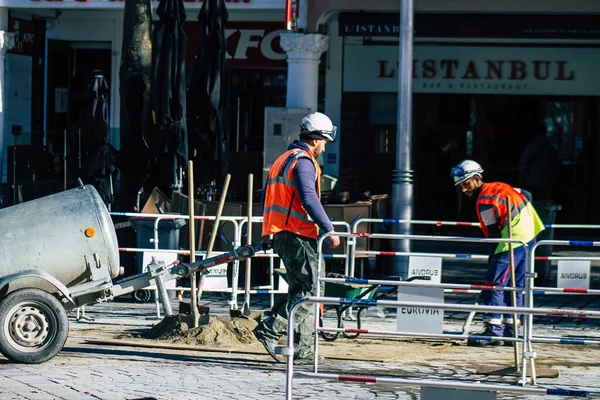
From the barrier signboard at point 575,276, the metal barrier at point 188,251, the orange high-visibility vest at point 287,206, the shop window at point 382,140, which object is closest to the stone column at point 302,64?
the shop window at point 382,140

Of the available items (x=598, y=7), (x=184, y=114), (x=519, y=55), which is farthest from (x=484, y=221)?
(x=519, y=55)

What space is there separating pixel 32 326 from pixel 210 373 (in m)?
1.47

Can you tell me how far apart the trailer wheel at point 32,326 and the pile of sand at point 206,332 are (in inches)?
47.6

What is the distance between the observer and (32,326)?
9328 millimetres

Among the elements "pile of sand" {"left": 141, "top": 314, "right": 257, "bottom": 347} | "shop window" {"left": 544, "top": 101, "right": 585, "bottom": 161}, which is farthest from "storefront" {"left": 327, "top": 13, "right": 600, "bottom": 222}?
"pile of sand" {"left": 141, "top": 314, "right": 257, "bottom": 347}

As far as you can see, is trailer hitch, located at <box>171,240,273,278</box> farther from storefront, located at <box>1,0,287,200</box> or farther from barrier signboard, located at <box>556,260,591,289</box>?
storefront, located at <box>1,0,287,200</box>

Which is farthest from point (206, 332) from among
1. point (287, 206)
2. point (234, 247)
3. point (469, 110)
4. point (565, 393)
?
point (469, 110)

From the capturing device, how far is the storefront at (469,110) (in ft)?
67.0

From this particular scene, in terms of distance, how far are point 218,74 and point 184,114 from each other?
0.83 meters

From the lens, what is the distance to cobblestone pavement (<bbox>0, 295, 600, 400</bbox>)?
324 inches

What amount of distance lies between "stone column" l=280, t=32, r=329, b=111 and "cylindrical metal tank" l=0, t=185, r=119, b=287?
341 inches

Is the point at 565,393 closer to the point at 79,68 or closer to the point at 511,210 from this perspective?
the point at 511,210

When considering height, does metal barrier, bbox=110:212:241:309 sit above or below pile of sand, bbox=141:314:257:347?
above

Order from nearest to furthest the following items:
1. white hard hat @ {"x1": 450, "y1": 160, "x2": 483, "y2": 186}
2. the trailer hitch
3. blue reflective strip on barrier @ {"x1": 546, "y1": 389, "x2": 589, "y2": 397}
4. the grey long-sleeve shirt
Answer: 1. blue reflective strip on barrier @ {"x1": 546, "y1": 389, "x2": 589, "y2": 397}
2. the grey long-sleeve shirt
3. the trailer hitch
4. white hard hat @ {"x1": 450, "y1": 160, "x2": 483, "y2": 186}
